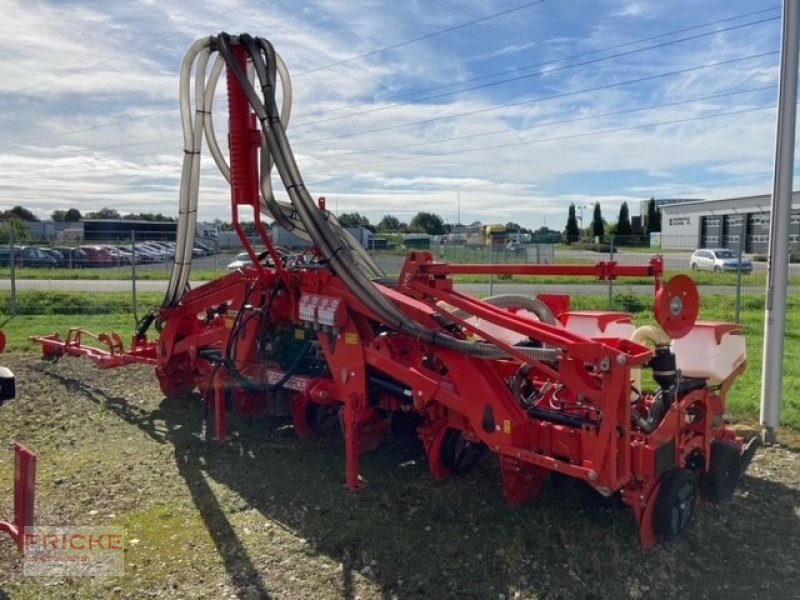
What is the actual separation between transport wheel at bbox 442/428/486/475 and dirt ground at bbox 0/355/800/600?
0.09m

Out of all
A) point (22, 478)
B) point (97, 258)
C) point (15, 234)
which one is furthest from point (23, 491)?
point (97, 258)

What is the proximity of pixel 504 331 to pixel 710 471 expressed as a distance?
1.55m

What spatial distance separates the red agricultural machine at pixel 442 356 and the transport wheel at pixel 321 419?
2cm

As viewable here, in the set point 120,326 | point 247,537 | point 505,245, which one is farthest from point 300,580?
point 505,245

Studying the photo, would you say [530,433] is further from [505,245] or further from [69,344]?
[505,245]

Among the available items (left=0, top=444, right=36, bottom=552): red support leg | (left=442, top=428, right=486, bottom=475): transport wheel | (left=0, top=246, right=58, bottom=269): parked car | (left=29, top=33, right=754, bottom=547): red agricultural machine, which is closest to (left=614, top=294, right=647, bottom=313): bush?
(left=29, top=33, right=754, bottom=547): red agricultural machine

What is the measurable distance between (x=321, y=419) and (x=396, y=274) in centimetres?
1046

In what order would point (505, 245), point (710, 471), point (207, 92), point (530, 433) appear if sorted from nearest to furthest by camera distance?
point (530, 433), point (710, 471), point (207, 92), point (505, 245)

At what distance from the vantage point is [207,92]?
5805 millimetres

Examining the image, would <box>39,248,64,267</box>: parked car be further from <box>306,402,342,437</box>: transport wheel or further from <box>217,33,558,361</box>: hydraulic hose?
<box>217,33,558,361</box>: hydraulic hose

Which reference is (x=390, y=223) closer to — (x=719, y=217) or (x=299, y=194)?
(x=719, y=217)

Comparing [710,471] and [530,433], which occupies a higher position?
[530,433]

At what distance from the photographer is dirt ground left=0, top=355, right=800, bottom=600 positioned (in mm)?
3650

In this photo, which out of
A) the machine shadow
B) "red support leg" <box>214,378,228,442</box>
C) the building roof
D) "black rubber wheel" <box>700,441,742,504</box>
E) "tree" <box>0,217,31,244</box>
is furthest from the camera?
the building roof
